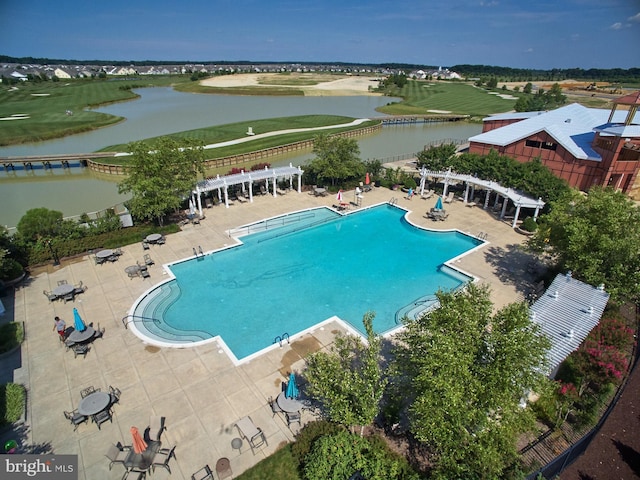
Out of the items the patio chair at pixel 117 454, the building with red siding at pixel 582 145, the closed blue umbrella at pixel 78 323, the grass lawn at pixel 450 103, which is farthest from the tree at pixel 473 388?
the grass lawn at pixel 450 103

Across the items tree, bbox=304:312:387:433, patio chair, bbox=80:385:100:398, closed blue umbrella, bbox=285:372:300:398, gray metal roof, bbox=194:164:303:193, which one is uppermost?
tree, bbox=304:312:387:433

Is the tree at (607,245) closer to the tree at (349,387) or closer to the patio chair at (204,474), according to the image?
the tree at (349,387)

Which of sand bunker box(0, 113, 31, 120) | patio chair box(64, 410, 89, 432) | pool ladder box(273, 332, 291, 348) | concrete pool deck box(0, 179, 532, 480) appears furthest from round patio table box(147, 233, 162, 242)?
sand bunker box(0, 113, 31, 120)

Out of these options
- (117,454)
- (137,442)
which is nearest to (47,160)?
(117,454)

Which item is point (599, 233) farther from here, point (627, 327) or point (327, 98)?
point (327, 98)

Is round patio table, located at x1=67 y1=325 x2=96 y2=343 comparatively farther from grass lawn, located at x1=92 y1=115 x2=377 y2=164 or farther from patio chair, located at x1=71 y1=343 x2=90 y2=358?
grass lawn, located at x1=92 y1=115 x2=377 y2=164

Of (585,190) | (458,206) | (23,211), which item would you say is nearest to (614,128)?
(585,190)
